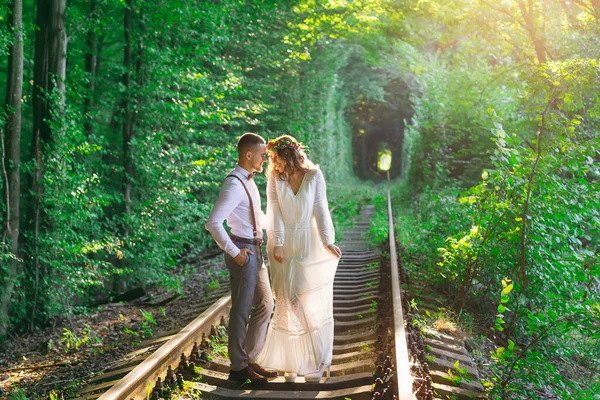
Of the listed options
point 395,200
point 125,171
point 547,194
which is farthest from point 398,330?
point 395,200

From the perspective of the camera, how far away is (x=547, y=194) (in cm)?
616

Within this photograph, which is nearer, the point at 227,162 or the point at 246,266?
the point at 246,266

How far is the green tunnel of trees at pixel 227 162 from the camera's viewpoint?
6094 millimetres

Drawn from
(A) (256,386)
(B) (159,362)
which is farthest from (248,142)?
(A) (256,386)

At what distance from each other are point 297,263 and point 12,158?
4.98m

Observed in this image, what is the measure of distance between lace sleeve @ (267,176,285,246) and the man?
106 millimetres

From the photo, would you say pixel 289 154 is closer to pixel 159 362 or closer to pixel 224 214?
pixel 224 214

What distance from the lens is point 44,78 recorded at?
→ 26.1 ft

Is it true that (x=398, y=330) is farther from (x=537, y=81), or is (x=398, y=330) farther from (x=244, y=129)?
(x=244, y=129)

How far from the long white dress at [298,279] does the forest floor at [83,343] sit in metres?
1.84

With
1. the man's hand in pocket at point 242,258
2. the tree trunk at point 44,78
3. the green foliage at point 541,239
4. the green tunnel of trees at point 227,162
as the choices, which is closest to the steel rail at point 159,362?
the man's hand in pocket at point 242,258

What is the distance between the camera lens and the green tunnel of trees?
6.09 m

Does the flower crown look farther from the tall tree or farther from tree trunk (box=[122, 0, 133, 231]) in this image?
tree trunk (box=[122, 0, 133, 231])

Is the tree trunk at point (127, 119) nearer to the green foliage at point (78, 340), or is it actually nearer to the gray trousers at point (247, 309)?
the green foliage at point (78, 340)
